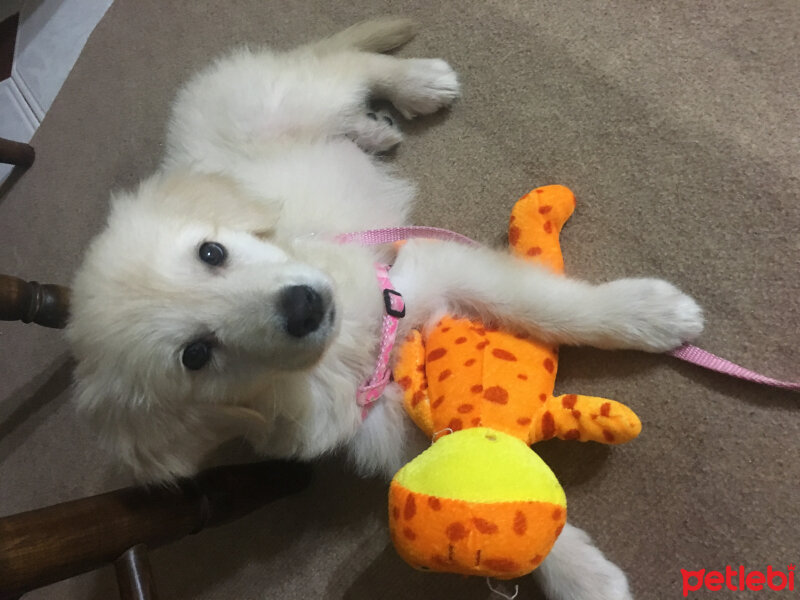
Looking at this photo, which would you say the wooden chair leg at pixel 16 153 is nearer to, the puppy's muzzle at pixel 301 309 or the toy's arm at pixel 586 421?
the puppy's muzzle at pixel 301 309

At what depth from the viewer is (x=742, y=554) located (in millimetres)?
997

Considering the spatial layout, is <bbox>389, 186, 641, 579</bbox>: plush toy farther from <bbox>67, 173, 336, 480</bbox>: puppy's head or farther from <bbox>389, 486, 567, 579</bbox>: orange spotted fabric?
<bbox>67, 173, 336, 480</bbox>: puppy's head

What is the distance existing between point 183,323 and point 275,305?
6.1 inches

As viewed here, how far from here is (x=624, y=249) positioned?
1.19m

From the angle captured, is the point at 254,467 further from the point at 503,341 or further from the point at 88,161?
the point at 88,161

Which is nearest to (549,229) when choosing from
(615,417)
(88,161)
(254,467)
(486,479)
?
(615,417)

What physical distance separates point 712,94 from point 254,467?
1.30 meters

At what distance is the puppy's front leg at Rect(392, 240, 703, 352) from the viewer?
1038 mm

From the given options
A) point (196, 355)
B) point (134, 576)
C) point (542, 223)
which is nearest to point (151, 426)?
point (196, 355)

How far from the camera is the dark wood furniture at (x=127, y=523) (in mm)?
893

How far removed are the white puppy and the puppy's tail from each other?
18cm

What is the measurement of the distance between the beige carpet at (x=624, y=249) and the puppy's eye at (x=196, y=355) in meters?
0.59

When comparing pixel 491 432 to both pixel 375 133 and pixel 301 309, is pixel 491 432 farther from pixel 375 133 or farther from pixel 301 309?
pixel 375 133

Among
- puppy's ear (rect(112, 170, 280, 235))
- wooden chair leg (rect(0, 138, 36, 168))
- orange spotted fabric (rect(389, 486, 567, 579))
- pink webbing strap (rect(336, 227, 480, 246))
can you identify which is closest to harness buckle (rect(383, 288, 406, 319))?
pink webbing strap (rect(336, 227, 480, 246))
